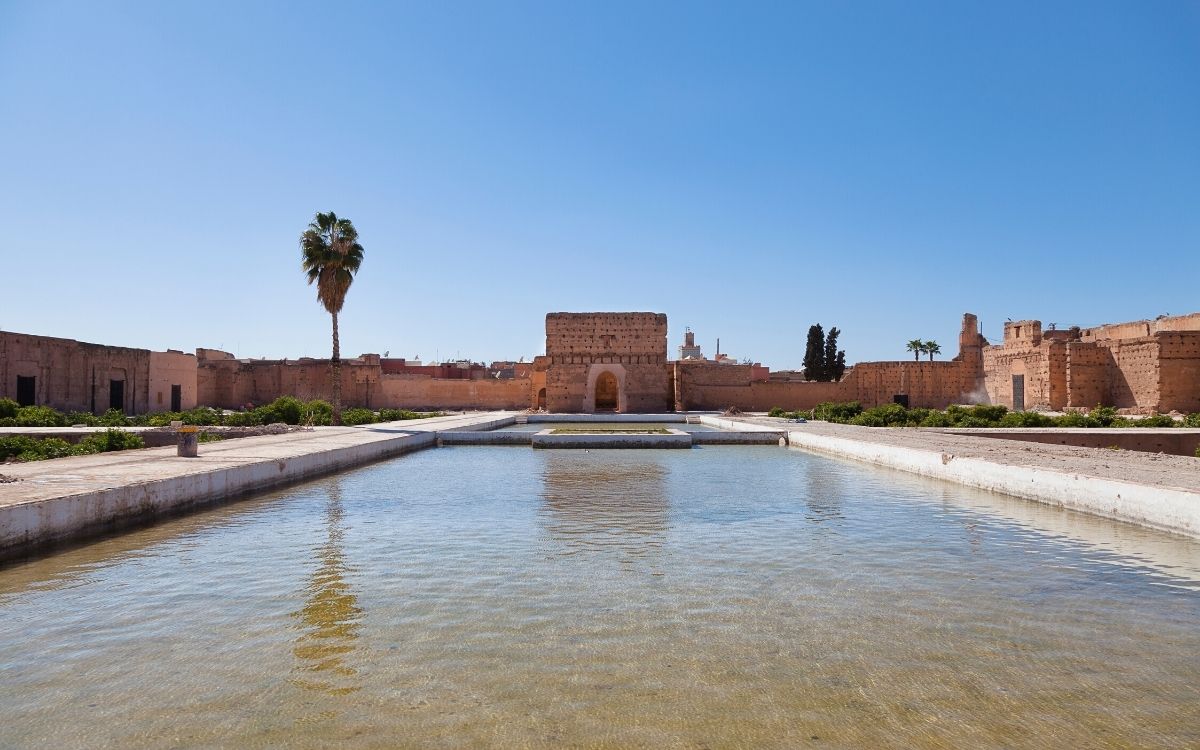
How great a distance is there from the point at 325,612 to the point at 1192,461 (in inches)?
413

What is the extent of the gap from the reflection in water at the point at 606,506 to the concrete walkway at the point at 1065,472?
342 cm

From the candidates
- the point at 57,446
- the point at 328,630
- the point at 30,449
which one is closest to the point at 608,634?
the point at 328,630

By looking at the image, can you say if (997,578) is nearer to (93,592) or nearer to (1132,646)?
(1132,646)

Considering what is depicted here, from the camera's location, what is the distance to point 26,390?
68.8 ft

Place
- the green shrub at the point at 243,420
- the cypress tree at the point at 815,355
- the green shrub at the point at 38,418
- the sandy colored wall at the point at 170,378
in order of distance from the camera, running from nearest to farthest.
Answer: the green shrub at the point at 38,418 → the green shrub at the point at 243,420 → the sandy colored wall at the point at 170,378 → the cypress tree at the point at 815,355

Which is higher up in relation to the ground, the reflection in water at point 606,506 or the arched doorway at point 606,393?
the arched doorway at point 606,393

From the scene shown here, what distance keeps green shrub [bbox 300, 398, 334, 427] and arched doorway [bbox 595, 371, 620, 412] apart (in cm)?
1379

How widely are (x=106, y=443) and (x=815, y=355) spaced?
32097 millimetres

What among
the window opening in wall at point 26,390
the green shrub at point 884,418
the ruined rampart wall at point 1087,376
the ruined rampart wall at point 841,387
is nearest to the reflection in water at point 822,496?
the green shrub at point 884,418

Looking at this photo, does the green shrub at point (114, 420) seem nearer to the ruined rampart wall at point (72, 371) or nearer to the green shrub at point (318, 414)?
the ruined rampart wall at point (72, 371)

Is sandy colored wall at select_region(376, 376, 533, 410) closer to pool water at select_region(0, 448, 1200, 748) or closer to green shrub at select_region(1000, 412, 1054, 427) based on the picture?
green shrub at select_region(1000, 412, 1054, 427)

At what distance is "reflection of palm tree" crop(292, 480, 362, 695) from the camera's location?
3.10 m

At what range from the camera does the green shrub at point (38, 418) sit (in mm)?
16344

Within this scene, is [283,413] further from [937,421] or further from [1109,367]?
[1109,367]
